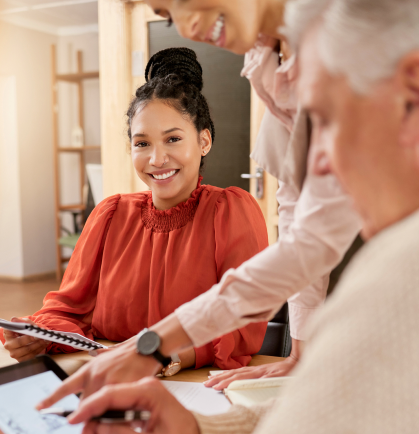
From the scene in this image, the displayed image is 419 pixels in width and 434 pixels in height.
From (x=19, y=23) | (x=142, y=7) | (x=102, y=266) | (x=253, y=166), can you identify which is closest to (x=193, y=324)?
(x=102, y=266)

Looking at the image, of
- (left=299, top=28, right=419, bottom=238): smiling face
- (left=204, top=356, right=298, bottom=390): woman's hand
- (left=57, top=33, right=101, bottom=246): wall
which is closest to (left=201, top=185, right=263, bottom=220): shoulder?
(left=204, top=356, right=298, bottom=390): woman's hand

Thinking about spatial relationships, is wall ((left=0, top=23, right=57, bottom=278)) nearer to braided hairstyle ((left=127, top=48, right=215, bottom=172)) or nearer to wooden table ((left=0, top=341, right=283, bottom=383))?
braided hairstyle ((left=127, top=48, right=215, bottom=172))

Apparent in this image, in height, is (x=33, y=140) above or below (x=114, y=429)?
above

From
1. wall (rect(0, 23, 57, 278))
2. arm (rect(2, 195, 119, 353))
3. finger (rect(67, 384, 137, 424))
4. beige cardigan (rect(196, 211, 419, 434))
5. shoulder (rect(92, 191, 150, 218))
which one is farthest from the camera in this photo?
wall (rect(0, 23, 57, 278))

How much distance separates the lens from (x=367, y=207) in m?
0.43

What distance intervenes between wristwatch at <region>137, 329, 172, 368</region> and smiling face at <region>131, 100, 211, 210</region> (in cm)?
79

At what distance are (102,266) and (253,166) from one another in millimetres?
1583

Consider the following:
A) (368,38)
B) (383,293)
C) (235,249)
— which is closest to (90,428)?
(383,293)

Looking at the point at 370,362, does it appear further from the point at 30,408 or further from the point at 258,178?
the point at 258,178

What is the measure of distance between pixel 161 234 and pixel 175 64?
1.84 feet

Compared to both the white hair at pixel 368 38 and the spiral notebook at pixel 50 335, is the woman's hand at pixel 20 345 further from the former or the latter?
the white hair at pixel 368 38

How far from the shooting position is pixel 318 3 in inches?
18.2

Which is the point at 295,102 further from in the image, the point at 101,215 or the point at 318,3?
the point at 101,215

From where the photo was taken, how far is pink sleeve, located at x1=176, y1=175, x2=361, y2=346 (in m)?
0.70
